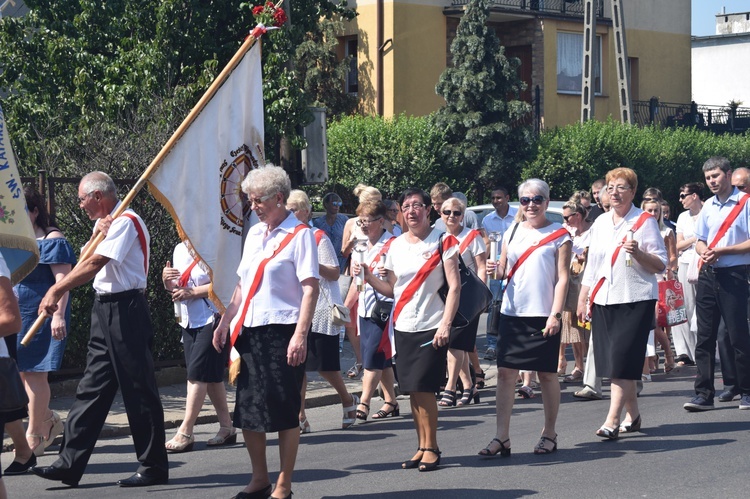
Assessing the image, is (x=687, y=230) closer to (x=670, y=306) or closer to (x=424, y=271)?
(x=670, y=306)

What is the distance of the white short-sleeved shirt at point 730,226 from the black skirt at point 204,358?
432 centimetres

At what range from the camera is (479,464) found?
8.10 m

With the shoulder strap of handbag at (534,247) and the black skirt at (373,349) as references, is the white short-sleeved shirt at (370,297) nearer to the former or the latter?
the black skirt at (373,349)

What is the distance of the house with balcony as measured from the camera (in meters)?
30.3

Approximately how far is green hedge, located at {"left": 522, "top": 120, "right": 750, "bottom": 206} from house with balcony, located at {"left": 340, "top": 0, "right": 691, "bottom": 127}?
281cm

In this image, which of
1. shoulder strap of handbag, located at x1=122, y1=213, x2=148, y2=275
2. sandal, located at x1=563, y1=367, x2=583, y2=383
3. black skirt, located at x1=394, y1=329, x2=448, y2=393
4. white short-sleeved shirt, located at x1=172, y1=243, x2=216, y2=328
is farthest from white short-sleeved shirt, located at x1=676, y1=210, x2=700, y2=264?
shoulder strap of handbag, located at x1=122, y1=213, x2=148, y2=275

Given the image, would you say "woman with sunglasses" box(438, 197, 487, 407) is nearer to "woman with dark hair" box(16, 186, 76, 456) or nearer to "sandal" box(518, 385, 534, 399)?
"sandal" box(518, 385, 534, 399)

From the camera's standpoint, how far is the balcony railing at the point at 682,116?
36.4 metres

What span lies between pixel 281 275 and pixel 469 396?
184 inches

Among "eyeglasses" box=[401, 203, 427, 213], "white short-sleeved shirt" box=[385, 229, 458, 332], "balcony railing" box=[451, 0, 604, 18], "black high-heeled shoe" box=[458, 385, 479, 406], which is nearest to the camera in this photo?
"white short-sleeved shirt" box=[385, 229, 458, 332]

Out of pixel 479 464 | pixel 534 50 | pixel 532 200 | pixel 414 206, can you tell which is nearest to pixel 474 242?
pixel 532 200

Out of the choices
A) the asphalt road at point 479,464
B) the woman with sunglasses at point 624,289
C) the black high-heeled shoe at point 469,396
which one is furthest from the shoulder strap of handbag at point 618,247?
the black high-heeled shoe at point 469,396

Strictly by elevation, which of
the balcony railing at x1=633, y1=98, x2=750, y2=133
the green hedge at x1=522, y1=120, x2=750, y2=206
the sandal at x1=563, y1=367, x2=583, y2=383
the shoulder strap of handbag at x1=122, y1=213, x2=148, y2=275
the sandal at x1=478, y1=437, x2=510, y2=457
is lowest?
the sandal at x1=563, y1=367, x2=583, y2=383

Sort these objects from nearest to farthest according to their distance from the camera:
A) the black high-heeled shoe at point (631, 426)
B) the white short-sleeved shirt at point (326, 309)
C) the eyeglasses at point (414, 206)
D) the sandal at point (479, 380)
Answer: the eyeglasses at point (414, 206) → the black high-heeled shoe at point (631, 426) → the white short-sleeved shirt at point (326, 309) → the sandal at point (479, 380)
